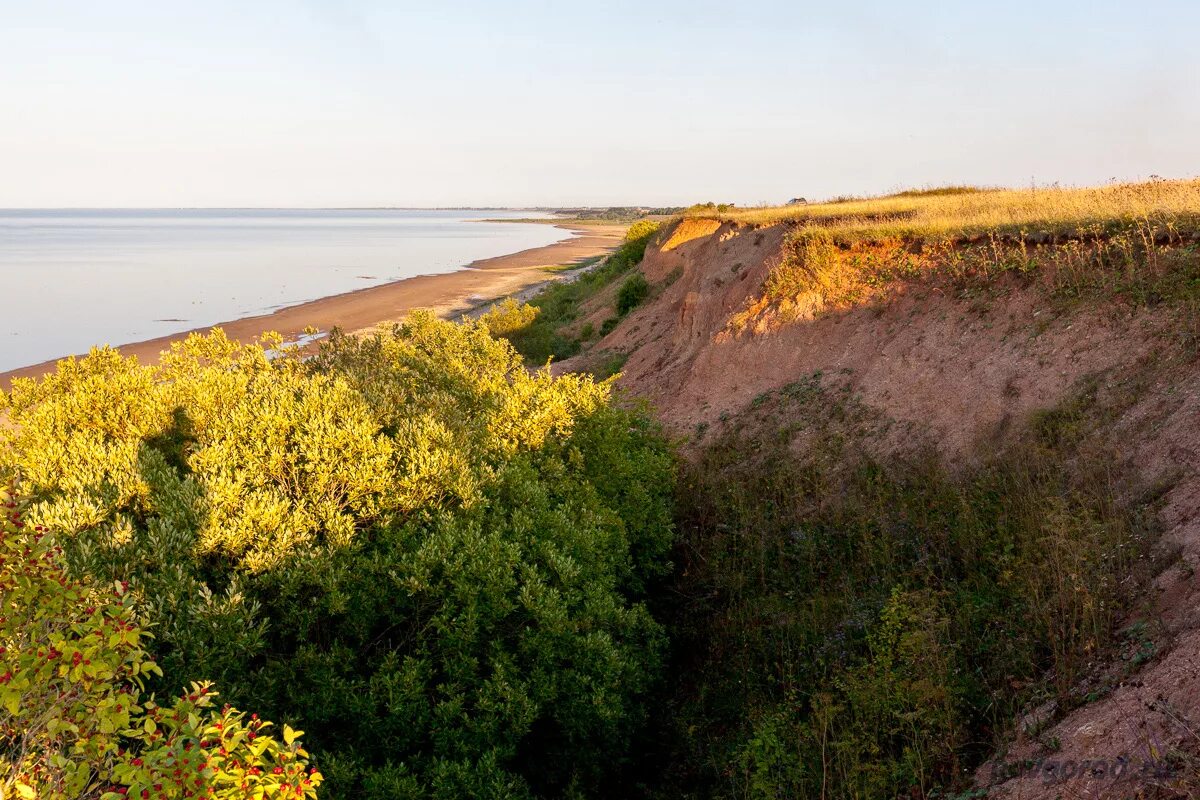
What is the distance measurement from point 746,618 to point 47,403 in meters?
9.78

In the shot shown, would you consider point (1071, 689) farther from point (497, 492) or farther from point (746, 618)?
point (497, 492)

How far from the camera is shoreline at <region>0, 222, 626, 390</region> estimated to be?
133 ft

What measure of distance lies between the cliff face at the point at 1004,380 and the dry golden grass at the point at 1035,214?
169cm

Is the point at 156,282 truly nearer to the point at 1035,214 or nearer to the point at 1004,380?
the point at 1035,214

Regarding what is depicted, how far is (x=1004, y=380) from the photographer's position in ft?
49.7

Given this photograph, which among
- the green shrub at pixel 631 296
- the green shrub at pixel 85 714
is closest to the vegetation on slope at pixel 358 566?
the green shrub at pixel 85 714

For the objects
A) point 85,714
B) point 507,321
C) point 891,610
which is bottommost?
point 891,610

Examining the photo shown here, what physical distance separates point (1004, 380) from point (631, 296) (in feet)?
80.9

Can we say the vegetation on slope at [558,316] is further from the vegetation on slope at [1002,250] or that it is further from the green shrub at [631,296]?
the vegetation on slope at [1002,250]

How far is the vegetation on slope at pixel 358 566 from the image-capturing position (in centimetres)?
728

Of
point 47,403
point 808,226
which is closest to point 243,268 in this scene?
point 808,226

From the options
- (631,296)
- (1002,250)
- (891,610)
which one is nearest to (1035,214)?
(1002,250)

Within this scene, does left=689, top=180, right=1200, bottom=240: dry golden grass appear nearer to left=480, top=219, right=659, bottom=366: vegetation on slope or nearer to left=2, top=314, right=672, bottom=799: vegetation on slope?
left=480, top=219, right=659, bottom=366: vegetation on slope

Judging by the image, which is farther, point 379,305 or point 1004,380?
point 379,305
